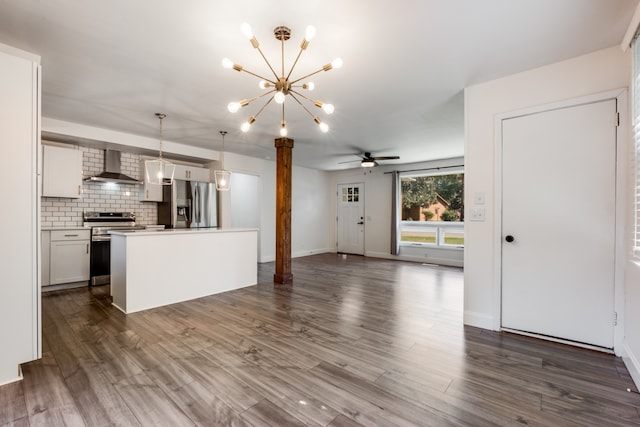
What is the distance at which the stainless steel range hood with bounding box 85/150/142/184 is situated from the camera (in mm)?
4928

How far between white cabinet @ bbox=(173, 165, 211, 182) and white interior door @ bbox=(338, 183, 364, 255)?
4.09m

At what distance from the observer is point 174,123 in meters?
4.34

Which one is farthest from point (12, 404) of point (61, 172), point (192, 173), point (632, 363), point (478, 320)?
point (192, 173)

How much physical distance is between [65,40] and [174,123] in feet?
6.70

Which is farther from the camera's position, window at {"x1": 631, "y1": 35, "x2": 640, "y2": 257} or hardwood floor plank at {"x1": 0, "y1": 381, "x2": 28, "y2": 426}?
window at {"x1": 631, "y1": 35, "x2": 640, "y2": 257}

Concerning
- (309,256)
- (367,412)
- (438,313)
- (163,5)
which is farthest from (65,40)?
(309,256)

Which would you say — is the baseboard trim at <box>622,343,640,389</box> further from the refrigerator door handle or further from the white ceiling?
the refrigerator door handle

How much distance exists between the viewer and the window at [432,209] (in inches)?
274

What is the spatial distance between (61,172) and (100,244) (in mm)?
1260

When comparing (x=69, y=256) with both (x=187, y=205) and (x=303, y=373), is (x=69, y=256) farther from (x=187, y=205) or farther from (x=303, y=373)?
(x=303, y=373)

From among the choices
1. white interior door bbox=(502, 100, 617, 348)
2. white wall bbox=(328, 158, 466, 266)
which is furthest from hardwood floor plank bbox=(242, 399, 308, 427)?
white wall bbox=(328, 158, 466, 266)

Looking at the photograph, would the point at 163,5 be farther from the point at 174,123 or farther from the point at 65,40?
the point at 174,123

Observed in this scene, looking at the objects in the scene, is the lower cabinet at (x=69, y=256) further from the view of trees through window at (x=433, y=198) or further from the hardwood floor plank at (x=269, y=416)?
the view of trees through window at (x=433, y=198)

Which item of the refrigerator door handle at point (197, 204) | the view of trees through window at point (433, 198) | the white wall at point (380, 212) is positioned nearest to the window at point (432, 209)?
the view of trees through window at point (433, 198)
